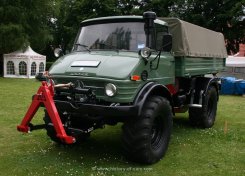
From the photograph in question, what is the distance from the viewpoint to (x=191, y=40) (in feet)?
27.1

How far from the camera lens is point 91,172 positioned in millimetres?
5758

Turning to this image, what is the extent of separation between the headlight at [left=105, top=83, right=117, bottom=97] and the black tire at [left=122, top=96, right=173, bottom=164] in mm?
545

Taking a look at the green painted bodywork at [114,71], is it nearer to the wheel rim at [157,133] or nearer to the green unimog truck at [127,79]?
the green unimog truck at [127,79]

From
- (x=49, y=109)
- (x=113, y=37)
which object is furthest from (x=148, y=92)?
(x=49, y=109)

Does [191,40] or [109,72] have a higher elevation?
[191,40]

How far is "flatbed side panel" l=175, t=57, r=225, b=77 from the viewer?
774 centimetres

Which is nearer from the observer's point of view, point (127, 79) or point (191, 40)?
point (127, 79)

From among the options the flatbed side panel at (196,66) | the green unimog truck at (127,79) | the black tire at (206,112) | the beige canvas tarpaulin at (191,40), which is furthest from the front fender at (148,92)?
the black tire at (206,112)

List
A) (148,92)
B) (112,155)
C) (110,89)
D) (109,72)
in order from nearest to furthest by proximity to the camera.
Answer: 1. (110,89)
2. (109,72)
3. (148,92)
4. (112,155)

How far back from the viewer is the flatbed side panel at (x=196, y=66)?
7742 millimetres

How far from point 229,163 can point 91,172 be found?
241cm

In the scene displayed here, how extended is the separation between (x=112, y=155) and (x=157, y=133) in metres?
0.91

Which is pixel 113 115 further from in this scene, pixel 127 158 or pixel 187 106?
pixel 187 106

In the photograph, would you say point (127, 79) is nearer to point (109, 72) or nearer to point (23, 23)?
point (109, 72)
